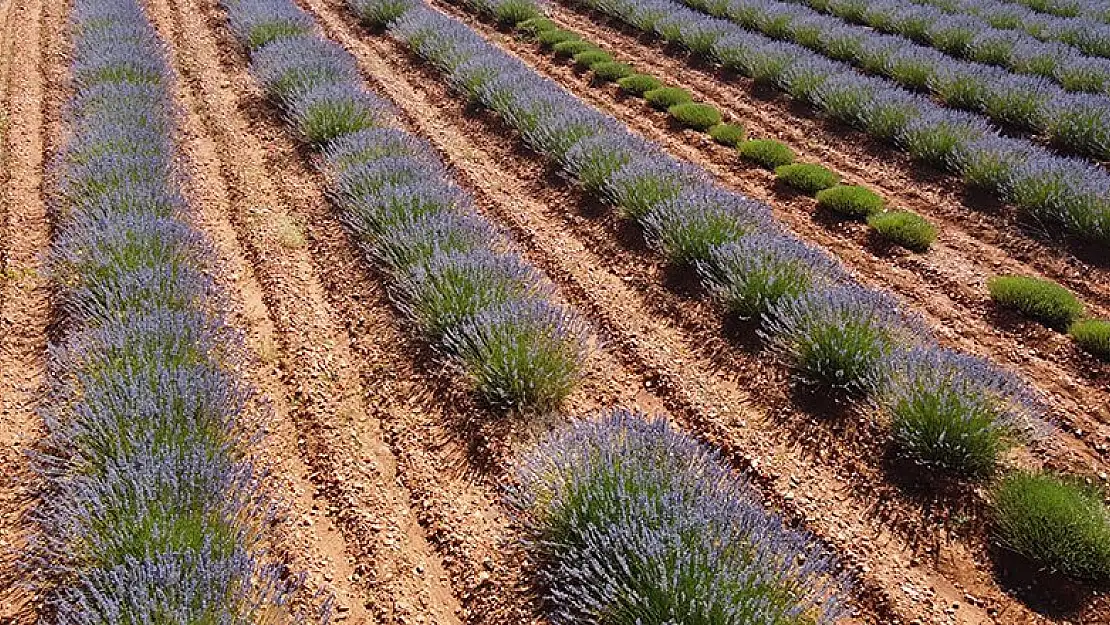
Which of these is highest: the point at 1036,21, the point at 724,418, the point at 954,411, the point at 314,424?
the point at 1036,21

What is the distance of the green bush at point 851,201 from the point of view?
6379 mm

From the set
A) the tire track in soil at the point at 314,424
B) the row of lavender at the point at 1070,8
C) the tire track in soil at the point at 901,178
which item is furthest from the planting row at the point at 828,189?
the row of lavender at the point at 1070,8

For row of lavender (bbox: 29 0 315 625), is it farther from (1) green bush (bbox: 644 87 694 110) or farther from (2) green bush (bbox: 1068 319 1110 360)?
(1) green bush (bbox: 644 87 694 110)

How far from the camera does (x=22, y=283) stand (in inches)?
198

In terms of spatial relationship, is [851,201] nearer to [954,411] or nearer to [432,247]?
[954,411]

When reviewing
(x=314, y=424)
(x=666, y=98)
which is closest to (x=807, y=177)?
(x=666, y=98)

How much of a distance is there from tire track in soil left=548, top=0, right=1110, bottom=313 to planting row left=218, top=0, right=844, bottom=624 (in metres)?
3.41

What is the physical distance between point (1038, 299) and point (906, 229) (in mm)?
1139

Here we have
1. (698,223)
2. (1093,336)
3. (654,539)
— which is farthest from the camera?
(698,223)

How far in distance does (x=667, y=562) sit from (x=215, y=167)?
5.81 metres

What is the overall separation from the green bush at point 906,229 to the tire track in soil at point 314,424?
4.32 meters

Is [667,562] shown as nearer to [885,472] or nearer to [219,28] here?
[885,472]

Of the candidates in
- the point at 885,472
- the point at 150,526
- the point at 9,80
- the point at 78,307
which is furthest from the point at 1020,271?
the point at 9,80

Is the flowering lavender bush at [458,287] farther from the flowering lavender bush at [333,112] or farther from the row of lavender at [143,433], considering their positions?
the flowering lavender bush at [333,112]
